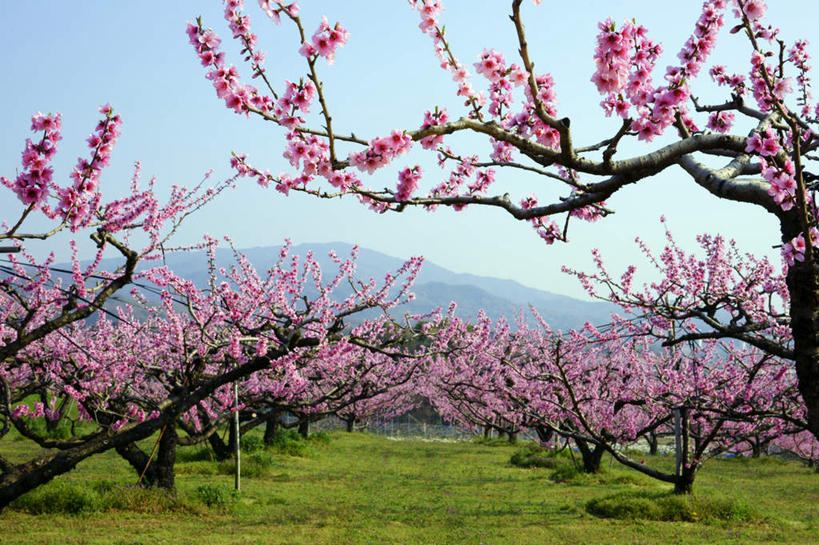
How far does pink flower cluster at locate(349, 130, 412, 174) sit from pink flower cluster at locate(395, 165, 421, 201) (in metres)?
0.69

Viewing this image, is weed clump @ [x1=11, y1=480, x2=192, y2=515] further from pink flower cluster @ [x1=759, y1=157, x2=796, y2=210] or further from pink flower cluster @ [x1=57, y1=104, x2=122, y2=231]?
pink flower cluster @ [x1=759, y1=157, x2=796, y2=210]

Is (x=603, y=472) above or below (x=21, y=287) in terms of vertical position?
below

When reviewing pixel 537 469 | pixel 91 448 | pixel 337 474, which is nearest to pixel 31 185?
pixel 91 448

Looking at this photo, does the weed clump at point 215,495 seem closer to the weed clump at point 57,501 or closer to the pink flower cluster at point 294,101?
the weed clump at point 57,501

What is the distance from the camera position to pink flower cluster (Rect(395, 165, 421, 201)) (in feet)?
15.0

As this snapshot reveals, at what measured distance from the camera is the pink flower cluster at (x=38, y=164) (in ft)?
17.1

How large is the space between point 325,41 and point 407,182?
1254mm

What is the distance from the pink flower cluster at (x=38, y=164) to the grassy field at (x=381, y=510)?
6754 mm

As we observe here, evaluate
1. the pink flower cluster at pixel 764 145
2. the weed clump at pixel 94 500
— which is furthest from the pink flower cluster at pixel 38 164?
the weed clump at pixel 94 500

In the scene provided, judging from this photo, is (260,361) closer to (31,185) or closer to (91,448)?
(91,448)

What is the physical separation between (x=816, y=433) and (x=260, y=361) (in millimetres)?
6298

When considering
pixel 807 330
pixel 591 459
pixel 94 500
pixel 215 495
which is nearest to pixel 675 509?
pixel 591 459

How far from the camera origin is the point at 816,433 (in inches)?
161

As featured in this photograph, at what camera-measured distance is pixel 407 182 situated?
4605 millimetres
